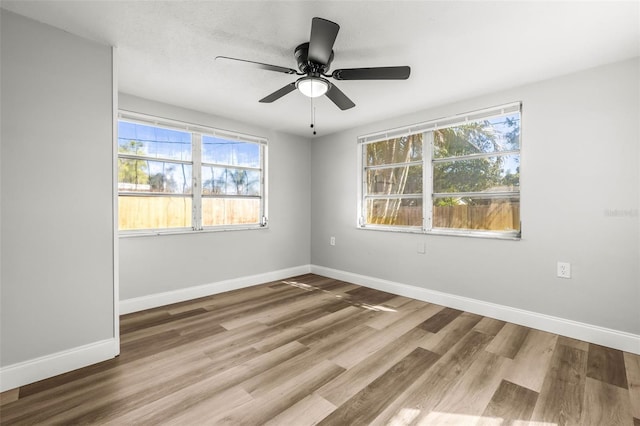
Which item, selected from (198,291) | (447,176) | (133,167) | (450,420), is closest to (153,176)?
(133,167)

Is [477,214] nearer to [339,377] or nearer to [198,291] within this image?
[339,377]

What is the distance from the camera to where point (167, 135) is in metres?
3.46

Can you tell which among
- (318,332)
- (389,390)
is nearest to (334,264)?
(318,332)

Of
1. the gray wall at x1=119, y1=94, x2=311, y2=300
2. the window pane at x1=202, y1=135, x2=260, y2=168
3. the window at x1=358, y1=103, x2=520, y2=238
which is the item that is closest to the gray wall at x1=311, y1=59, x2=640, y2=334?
the window at x1=358, y1=103, x2=520, y2=238

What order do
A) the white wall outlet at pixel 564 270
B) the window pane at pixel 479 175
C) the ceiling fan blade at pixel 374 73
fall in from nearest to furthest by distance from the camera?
the ceiling fan blade at pixel 374 73
the white wall outlet at pixel 564 270
the window pane at pixel 479 175

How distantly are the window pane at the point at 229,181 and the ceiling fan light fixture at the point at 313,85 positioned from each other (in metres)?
2.12

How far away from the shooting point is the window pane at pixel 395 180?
3730mm

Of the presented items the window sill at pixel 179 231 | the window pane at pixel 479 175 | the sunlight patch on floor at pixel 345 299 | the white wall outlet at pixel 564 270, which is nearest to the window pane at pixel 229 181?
the window sill at pixel 179 231

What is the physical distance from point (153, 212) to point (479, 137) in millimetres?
3791

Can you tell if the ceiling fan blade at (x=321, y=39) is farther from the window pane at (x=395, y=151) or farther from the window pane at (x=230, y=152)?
the window pane at (x=230, y=152)

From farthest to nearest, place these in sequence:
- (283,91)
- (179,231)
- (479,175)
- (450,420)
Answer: (179,231)
(479,175)
(283,91)
(450,420)

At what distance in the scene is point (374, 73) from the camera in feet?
6.68

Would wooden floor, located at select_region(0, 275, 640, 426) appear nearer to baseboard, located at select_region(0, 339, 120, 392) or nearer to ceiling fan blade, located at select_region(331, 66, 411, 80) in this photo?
baseboard, located at select_region(0, 339, 120, 392)

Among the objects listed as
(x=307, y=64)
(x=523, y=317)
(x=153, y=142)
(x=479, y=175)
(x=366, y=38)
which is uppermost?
(x=366, y=38)
